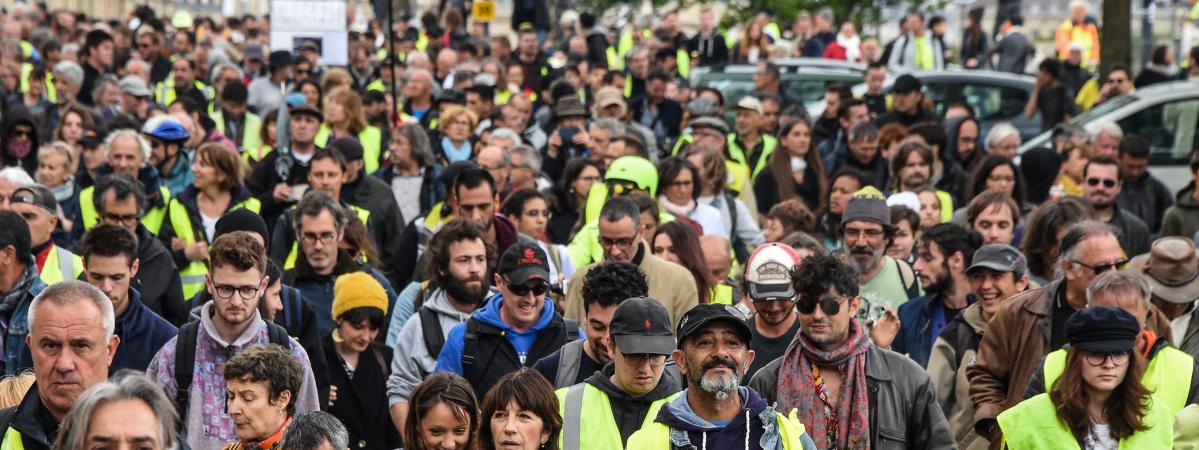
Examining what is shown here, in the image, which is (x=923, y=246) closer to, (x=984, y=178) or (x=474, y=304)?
(x=474, y=304)

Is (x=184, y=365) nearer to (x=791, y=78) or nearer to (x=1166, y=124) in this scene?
(x=1166, y=124)

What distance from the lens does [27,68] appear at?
21.7 m

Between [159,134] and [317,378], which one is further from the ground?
[159,134]

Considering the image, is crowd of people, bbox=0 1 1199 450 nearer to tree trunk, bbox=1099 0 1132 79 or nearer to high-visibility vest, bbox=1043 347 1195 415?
high-visibility vest, bbox=1043 347 1195 415

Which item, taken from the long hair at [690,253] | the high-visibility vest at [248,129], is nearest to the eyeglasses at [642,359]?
the long hair at [690,253]

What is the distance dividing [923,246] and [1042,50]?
145ft

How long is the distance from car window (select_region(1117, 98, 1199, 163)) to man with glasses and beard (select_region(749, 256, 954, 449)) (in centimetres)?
1147

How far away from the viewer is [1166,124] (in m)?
17.9

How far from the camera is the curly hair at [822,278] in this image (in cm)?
709

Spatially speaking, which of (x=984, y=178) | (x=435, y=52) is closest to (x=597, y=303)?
(x=984, y=178)

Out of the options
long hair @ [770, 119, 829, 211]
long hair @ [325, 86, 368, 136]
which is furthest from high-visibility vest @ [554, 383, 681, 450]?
long hair @ [325, 86, 368, 136]

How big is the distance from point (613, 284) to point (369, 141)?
308 inches

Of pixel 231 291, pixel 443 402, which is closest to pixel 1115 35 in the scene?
pixel 231 291

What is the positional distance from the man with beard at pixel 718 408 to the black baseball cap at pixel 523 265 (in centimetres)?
198
